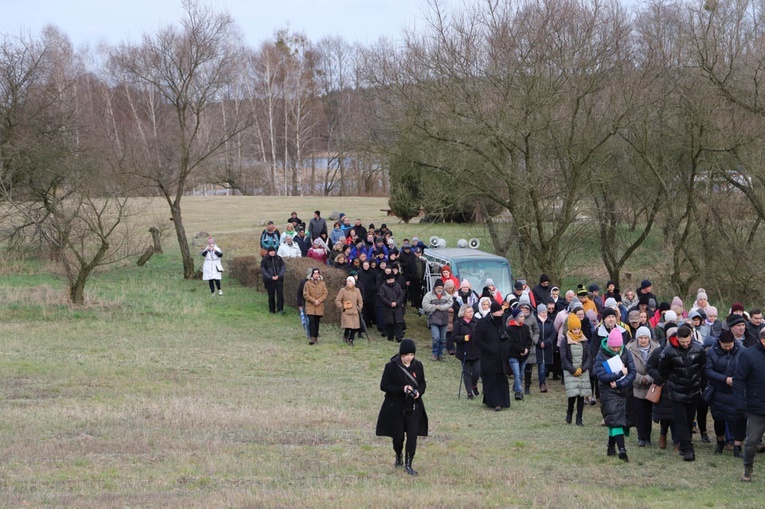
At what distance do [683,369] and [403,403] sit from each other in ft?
12.2

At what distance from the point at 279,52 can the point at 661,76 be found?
189ft

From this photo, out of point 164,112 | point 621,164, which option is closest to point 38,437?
point 621,164

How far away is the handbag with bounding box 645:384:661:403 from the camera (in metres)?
11.5

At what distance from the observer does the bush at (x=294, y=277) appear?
72.9 ft

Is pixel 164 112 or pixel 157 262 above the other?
pixel 164 112

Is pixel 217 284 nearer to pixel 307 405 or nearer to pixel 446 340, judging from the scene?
pixel 446 340

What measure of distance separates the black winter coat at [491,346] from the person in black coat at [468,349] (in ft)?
1.70

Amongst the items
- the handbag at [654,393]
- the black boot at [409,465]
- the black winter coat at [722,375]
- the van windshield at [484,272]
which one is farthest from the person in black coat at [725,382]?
the van windshield at [484,272]

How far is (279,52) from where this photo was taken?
78.1 meters

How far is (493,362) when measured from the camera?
47.6 ft

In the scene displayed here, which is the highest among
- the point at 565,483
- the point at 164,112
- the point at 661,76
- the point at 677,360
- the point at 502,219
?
the point at 164,112

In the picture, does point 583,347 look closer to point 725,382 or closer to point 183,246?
→ point 725,382

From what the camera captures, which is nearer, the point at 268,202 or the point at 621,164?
the point at 621,164

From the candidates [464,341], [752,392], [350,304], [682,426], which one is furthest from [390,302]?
[752,392]
